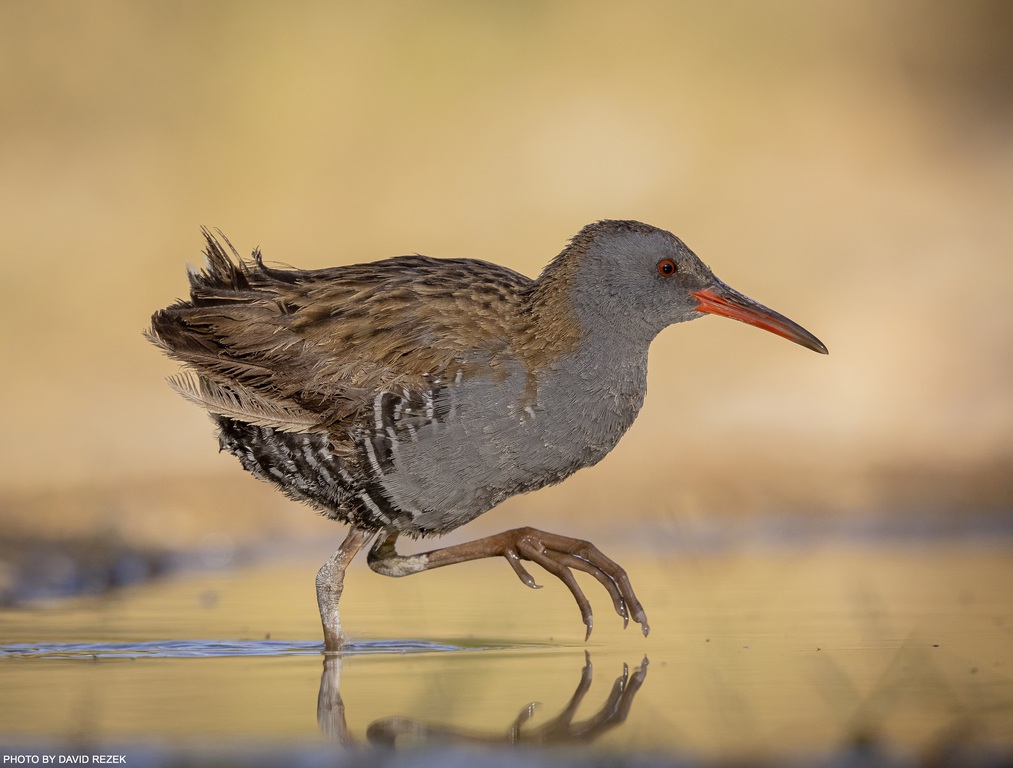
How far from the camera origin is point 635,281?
6.31 metres

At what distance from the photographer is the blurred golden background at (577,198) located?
10453mm

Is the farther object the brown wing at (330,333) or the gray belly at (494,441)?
the brown wing at (330,333)

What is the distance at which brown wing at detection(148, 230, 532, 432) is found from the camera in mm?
6223

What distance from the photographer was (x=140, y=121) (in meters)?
13.0

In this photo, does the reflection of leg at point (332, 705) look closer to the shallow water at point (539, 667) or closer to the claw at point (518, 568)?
the shallow water at point (539, 667)

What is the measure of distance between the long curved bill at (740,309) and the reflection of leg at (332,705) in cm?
202

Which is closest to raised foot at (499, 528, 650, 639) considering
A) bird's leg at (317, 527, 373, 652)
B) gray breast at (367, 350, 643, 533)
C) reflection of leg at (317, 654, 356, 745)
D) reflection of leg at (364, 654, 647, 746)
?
gray breast at (367, 350, 643, 533)

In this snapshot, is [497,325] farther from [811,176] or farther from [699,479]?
[811,176]

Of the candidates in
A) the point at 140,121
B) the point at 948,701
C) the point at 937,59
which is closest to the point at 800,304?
the point at 937,59

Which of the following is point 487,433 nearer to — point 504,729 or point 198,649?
point 198,649

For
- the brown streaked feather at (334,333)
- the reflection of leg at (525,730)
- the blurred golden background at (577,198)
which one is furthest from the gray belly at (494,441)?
the blurred golden background at (577,198)

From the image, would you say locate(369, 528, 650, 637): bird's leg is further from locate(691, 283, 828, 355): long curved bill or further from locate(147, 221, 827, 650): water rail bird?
locate(691, 283, 828, 355): long curved bill

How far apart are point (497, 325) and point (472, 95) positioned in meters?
7.50

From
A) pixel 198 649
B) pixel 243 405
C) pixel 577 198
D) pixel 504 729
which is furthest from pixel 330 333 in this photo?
pixel 577 198
